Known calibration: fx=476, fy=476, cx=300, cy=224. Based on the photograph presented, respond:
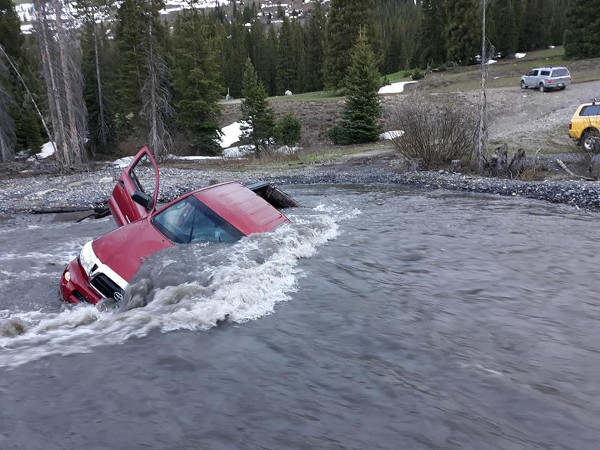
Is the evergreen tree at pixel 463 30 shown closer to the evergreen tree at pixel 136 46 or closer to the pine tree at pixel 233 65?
the pine tree at pixel 233 65

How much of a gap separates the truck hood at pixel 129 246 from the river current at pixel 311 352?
169 mm

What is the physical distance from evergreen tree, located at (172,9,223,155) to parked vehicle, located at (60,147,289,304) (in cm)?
2466

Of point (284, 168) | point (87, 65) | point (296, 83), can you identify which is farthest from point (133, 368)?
Result: point (296, 83)

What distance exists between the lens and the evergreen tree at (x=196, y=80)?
1188 inches

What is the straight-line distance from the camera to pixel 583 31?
153 feet

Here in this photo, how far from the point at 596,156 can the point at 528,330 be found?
1337 cm

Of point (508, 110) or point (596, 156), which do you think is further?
point (508, 110)

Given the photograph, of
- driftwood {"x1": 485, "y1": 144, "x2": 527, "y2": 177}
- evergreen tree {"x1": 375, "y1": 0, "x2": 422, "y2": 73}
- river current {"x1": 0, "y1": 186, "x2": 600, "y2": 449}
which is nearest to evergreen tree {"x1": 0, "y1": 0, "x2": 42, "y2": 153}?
driftwood {"x1": 485, "y1": 144, "x2": 527, "y2": 177}

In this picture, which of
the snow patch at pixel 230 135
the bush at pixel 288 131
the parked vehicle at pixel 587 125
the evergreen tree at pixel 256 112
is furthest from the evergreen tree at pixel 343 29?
the parked vehicle at pixel 587 125

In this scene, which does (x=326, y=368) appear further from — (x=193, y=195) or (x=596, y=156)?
(x=596, y=156)

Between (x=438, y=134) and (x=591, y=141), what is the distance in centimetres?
532

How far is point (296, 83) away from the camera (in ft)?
221

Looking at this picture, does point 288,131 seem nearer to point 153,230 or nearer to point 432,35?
point 153,230

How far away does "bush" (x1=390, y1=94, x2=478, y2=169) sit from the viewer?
17.8 meters
